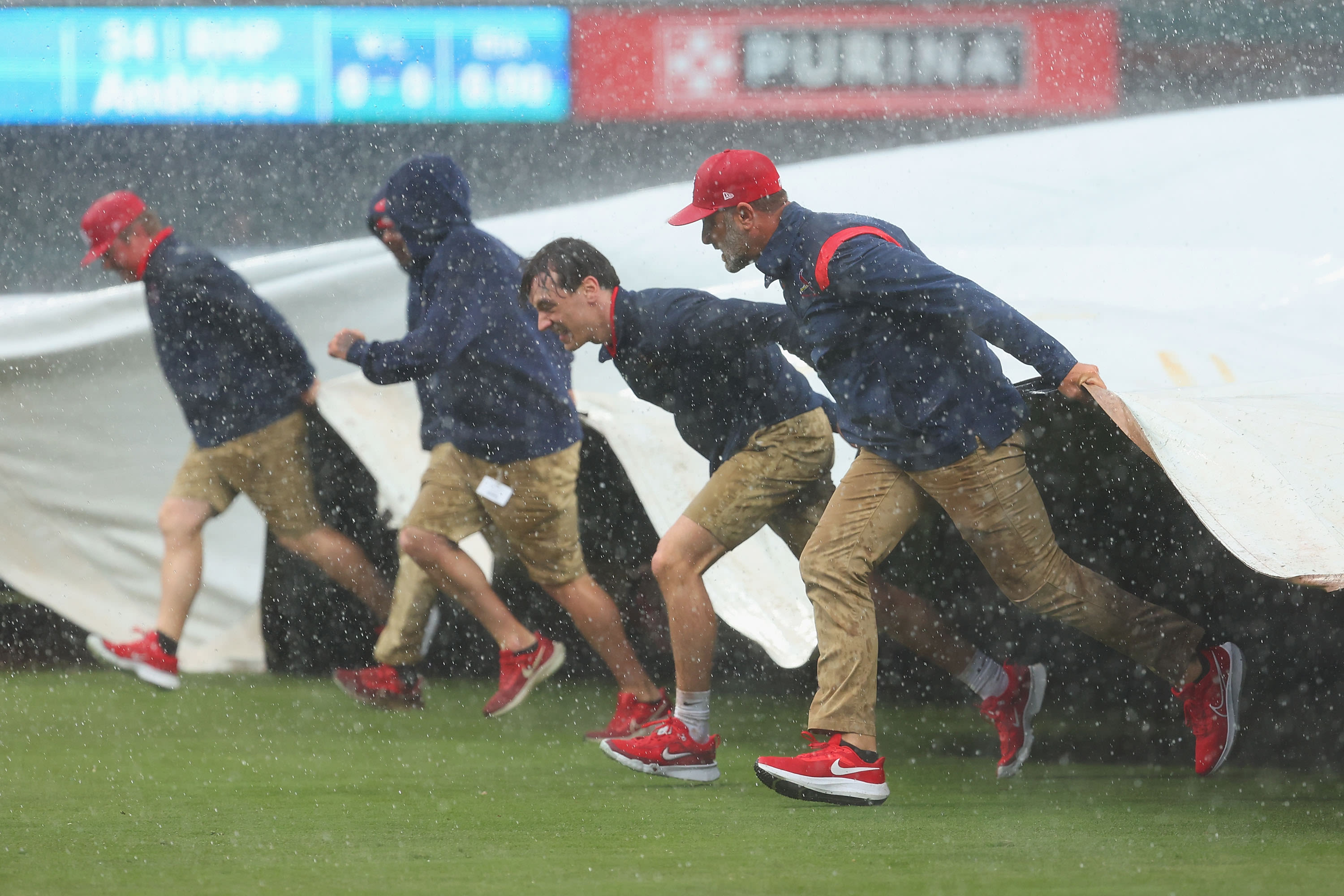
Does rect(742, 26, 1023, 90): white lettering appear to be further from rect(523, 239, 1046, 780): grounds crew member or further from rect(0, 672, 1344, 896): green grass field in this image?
rect(523, 239, 1046, 780): grounds crew member

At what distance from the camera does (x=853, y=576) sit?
3391 mm

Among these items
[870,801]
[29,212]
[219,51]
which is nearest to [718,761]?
[870,801]

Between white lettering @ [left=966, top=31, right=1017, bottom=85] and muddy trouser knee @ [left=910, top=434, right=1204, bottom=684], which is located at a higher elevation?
white lettering @ [left=966, top=31, right=1017, bottom=85]

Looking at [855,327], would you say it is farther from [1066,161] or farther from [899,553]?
[1066,161]

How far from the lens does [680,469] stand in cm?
489

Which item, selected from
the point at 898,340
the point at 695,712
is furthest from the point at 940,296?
the point at 695,712

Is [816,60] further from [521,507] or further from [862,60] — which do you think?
[521,507]

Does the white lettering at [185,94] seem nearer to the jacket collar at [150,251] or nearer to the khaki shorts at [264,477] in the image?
the jacket collar at [150,251]

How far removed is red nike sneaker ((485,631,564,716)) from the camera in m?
4.62

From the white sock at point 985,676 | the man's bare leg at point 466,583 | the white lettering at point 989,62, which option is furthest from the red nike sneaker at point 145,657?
the white lettering at point 989,62

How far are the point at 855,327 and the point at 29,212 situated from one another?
1575 cm

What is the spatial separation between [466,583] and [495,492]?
0.31 metres

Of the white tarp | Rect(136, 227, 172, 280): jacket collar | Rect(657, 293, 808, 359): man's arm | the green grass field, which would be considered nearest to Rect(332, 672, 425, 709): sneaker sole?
the green grass field

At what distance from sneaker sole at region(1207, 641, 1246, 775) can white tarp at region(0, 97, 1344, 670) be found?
1530 mm
